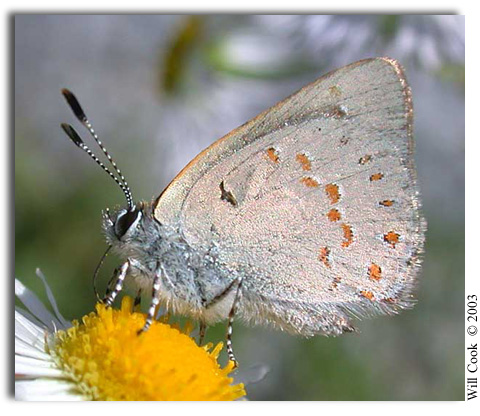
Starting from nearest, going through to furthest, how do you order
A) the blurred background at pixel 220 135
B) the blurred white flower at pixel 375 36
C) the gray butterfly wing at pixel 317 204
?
the gray butterfly wing at pixel 317 204 → the blurred white flower at pixel 375 36 → the blurred background at pixel 220 135

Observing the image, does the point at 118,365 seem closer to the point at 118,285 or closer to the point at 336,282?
the point at 118,285

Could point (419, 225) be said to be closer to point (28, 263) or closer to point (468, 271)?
point (468, 271)

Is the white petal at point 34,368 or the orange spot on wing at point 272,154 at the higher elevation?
the orange spot on wing at point 272,154

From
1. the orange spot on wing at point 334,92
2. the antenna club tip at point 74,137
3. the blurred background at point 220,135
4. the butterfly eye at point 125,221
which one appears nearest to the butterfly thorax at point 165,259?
the butterfly eye at point 125,221

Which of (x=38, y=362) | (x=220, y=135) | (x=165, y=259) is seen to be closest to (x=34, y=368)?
(x=38, y=362)

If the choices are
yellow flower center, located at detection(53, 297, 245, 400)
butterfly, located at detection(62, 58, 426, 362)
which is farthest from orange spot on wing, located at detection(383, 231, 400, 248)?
yellow flower center, located at detection(53, 297, 245, 400)

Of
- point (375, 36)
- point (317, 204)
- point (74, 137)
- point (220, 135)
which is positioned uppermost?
point (375, 36)

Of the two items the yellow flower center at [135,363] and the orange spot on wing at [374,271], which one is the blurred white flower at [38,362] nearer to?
the yellow flower center at [135,363]
